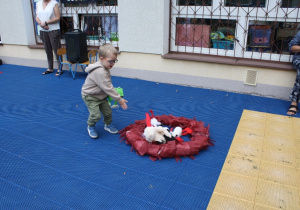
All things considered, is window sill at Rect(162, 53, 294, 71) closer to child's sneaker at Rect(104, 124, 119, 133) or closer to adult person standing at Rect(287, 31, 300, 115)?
adult person standing at Rect(287, 31, 300, 115)

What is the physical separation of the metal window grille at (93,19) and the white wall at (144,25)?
1.47ft

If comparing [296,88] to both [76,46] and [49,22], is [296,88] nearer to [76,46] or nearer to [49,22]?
[76,46]

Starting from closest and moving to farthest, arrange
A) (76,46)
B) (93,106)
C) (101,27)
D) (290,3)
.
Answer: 1. (93,106)
2. (290,3)
3. (76,46)
4. (101,27)

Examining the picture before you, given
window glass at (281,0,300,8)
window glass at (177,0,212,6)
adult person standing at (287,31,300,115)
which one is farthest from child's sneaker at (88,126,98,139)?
window glass at (281,0,300,8)

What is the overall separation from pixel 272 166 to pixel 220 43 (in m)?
2.89

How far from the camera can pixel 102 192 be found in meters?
2.34

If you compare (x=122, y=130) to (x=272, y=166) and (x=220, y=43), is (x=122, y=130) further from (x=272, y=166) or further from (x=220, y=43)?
(x=220, y=43)

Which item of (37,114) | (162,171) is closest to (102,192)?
(162,171)

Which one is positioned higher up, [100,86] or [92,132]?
[100,86]

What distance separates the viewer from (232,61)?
4.75 metres

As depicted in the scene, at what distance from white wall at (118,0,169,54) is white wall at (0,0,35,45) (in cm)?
272

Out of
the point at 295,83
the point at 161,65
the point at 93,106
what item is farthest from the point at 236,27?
the point at 93,106

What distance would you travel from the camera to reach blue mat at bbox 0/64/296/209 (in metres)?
2.28

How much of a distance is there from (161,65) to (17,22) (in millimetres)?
3987
